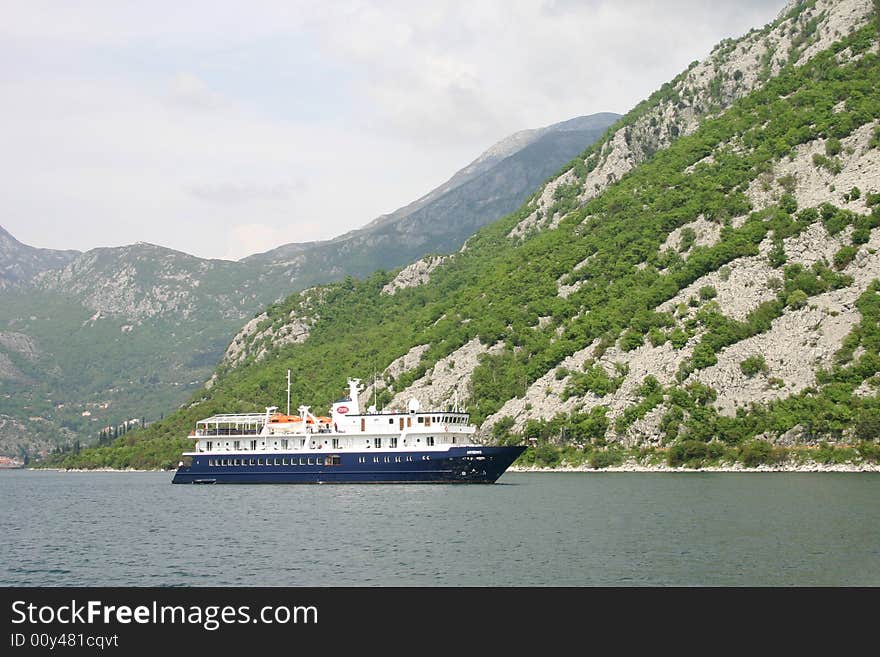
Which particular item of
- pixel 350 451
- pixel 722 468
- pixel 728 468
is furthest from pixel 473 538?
pixel 722 468

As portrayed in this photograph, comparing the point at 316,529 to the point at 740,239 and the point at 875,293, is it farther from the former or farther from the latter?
the point at 740,239

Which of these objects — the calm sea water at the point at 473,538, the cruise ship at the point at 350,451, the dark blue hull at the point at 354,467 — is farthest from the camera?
the cruise ship at the point at 350,451

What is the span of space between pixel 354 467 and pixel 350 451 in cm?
211

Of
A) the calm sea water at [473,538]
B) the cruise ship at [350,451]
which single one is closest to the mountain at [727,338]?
the calm sea water at [473,538]

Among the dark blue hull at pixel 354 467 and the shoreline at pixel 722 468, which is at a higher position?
the dark blue hull at pixel 354 467

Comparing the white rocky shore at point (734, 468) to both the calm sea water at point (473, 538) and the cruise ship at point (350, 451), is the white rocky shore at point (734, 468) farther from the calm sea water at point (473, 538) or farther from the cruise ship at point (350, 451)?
the cruise ship at point (350, 451)

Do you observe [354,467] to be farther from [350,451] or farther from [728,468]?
[728,468]

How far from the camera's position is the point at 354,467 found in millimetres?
128500

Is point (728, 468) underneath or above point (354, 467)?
underneath

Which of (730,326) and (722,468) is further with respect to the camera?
(730,326)

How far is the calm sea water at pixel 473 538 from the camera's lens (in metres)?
53.8
